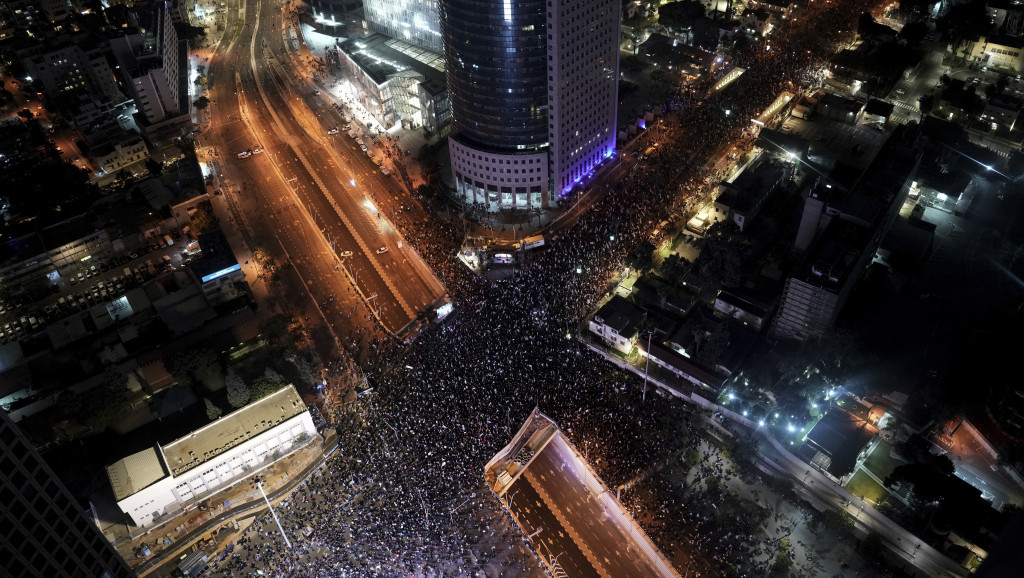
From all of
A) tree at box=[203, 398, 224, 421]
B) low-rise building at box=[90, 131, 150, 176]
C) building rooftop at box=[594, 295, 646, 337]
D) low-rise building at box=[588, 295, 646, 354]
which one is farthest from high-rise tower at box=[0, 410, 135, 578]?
low-rise building at box=[90, 131, 150, 176]

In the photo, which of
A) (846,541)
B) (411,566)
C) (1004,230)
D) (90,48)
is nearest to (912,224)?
(1004,230)

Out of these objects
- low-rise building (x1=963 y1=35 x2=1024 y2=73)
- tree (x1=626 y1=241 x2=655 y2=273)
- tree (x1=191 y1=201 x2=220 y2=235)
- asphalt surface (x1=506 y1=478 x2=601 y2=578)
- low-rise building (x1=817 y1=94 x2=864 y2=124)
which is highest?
low-rise building (x1=963 y1=35 x2=1024 y2=73)

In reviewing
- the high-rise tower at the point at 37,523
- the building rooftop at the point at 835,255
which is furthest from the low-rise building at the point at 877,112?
the high-rise tower at the point at 37,523

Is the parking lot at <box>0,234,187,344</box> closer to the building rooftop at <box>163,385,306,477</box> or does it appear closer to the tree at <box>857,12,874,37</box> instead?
the building rooftop at <box>163,385,306,477</box>

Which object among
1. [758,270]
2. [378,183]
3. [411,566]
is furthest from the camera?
[378,183]

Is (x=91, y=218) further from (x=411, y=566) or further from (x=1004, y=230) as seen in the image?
(x=1004, y=230)

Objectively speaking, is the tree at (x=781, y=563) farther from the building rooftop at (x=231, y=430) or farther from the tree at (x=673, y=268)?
the building rooftop at (x=231, y=430)
